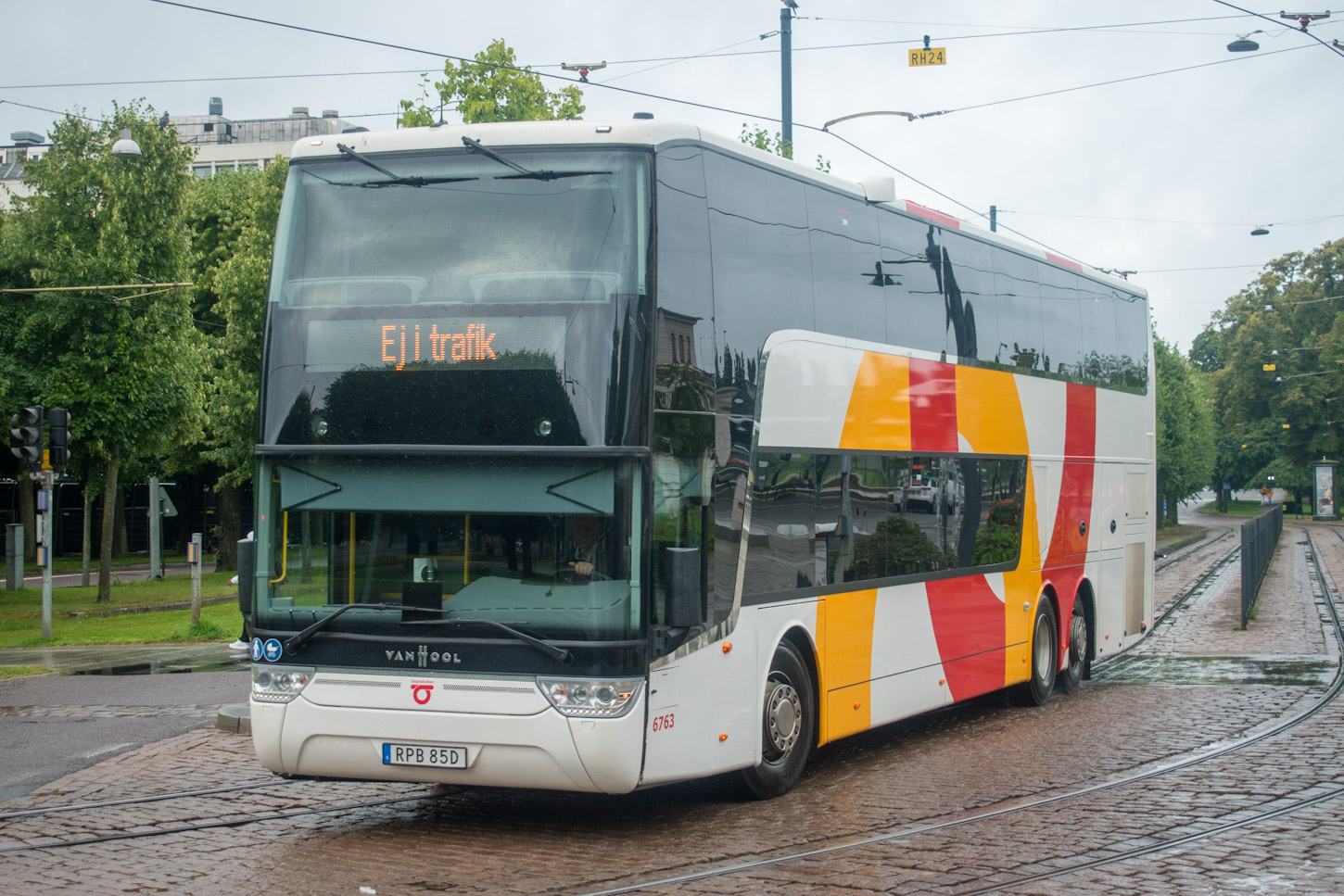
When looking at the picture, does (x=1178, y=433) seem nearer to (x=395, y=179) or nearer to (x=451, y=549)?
(x=395, y=179)

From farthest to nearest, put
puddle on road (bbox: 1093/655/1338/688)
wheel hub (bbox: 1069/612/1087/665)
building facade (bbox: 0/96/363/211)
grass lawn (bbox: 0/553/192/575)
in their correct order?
building facade (bbox: 0/96/363/211) → grass lawn (bbox: 0/553/192/575) → puddle on road (bbox: 1093/655/1338/688) → wheel hub (bbox: 1069/612/1087/665)

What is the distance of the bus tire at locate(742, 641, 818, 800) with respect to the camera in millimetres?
9445

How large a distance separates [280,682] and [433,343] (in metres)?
2.09

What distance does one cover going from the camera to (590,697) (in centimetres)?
793

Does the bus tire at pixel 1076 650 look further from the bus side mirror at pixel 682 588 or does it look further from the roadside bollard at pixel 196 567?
the roadside bollard at pixel 196 567

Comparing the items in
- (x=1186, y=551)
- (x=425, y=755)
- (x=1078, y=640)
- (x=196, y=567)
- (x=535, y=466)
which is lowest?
(x=1186, y=551)

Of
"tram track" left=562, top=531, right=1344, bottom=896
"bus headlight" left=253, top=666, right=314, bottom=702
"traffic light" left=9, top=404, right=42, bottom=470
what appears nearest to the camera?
"tram track" left=562, top=531, right=1344, bottom=896

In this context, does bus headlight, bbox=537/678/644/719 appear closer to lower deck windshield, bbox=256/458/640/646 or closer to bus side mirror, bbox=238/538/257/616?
lower deck windshield, bbox=256/458/640/646

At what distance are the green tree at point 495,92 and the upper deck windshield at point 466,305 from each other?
17158 millimetres

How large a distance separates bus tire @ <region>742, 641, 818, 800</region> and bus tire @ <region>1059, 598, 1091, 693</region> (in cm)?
639

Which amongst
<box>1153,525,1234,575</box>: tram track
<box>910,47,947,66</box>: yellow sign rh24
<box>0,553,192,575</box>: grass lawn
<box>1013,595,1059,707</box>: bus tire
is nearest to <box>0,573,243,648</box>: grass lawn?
<box>0,553,192,575</box>: grass lawn

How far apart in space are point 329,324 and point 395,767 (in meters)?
2.47

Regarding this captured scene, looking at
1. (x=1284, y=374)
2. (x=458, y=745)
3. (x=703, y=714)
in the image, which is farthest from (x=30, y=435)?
(x=1284, y=374)

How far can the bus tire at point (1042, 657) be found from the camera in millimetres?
14539
